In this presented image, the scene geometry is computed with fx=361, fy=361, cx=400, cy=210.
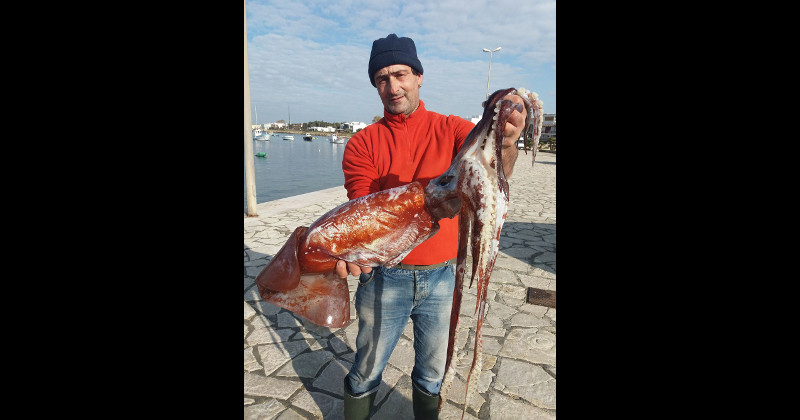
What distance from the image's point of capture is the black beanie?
2.31 m

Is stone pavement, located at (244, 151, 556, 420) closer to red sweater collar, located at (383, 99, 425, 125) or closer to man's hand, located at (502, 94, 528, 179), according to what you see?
man's hand, located at (502, 94, 528, 179)

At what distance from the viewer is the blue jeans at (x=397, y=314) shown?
248cm

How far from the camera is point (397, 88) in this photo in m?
2.38

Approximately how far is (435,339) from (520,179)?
60.7ft

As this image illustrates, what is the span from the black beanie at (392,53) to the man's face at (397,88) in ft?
0.10

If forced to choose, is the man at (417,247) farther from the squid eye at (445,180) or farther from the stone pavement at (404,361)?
the squid eye at (445,180)

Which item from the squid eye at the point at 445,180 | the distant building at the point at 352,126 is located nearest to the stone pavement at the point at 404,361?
the squid eye at the point at 445,180

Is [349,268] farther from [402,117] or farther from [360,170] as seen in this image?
[402,117]

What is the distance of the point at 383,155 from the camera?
8.25 ft

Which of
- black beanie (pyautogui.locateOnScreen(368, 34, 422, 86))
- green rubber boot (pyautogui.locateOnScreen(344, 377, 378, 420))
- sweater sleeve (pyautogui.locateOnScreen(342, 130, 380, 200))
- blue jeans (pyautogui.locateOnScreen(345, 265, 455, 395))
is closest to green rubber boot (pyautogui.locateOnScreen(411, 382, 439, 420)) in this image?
blue jeans (pyautogui.locateOnScreen(345, 265, 455, 395))

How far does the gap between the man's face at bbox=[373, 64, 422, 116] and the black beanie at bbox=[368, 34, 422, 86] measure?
1.3 inches

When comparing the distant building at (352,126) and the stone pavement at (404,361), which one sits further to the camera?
the distant building at (352,126)
